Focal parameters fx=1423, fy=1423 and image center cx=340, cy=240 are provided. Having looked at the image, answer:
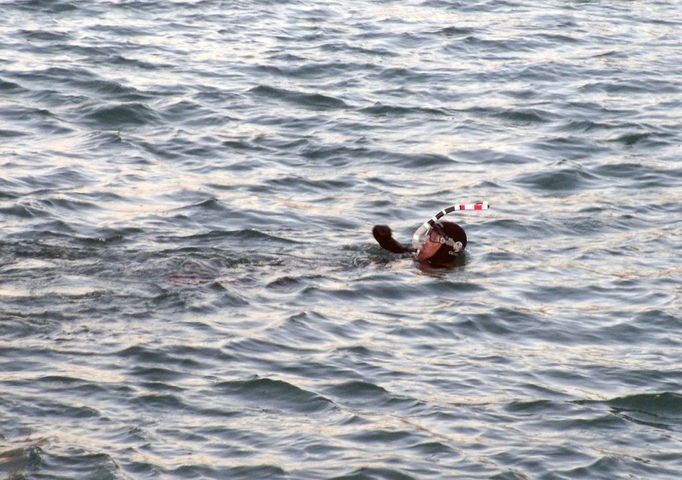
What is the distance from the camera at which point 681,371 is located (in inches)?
346

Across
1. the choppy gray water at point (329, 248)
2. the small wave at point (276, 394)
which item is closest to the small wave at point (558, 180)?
the choppy gray water at point (329, 248)

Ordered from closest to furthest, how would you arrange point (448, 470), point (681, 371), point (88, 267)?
1. point (448, 470)
2. point (681, 371)
3. point (88, 267)

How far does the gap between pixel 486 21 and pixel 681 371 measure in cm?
1131

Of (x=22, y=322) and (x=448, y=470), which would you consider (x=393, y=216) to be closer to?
(x=22, y=322)

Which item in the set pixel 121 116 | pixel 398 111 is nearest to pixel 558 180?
pixel 398 111

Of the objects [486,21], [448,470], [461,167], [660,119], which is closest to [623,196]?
[461,167]

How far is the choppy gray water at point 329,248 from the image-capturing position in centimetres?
770

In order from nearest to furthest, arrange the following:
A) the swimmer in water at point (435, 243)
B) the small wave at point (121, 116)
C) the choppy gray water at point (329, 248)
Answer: the choppy gray water at point (329, 248) → the swimmer in water at point (435, 243) → the small wave at point (121, 116)

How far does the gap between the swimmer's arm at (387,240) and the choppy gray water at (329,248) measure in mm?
139

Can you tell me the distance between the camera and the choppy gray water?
25.2 feet

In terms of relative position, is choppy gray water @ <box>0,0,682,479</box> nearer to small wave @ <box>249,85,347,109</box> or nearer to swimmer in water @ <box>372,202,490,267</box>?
small wave @ <box>249,85,347,109</box>

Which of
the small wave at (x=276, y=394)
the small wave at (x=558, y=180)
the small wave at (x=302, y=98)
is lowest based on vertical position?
the small wave at (x=276, y=394)

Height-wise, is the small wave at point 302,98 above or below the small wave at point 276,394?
above

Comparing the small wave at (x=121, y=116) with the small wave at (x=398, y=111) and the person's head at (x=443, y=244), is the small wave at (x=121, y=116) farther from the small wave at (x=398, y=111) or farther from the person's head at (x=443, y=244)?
the person's head at (x=443, y=244)
